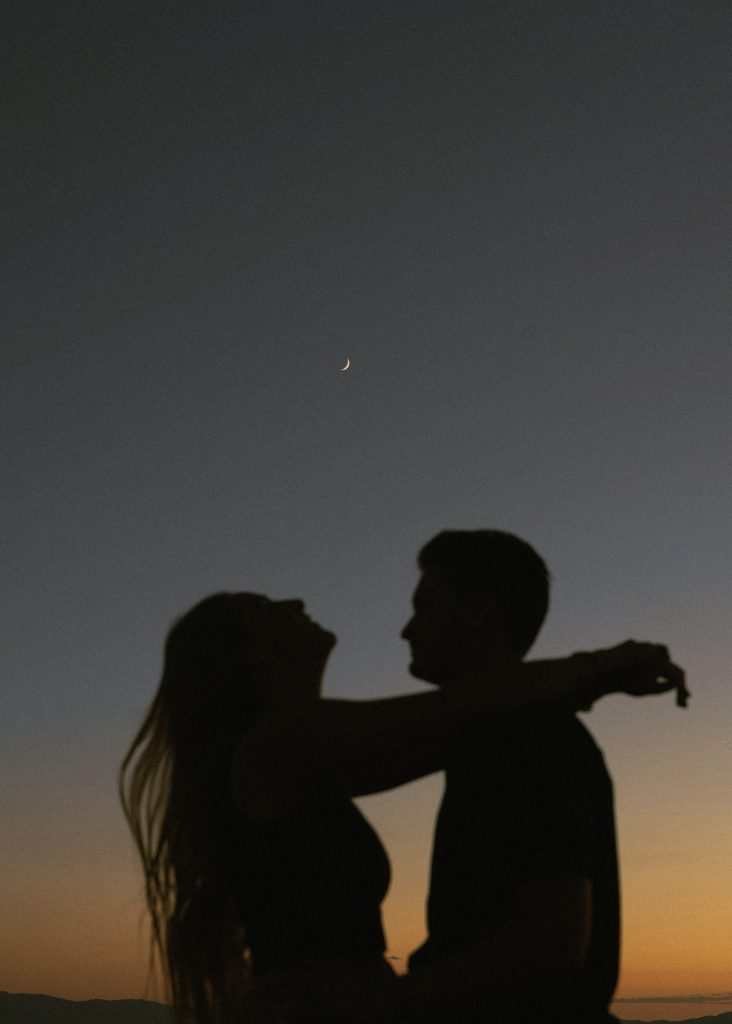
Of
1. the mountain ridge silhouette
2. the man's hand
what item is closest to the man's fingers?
the man's hand

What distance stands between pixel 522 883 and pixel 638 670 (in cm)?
70

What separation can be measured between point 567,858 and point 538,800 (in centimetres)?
16

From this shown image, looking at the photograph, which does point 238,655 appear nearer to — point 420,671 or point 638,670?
point 420,671

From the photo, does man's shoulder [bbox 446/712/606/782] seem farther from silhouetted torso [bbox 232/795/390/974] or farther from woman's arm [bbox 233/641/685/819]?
silhouetted torso [bbox 232/795/390/974]

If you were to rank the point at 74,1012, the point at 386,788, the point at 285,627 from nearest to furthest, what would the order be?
the point at 386,788, the point at 285,627, the point at 74,1012

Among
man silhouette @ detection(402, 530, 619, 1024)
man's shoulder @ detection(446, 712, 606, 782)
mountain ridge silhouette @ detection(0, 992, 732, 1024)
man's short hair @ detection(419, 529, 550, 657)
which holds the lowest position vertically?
mountain ridge silhouette @ detection(0, 992, 732, 1024)

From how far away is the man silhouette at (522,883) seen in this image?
2.57 metres

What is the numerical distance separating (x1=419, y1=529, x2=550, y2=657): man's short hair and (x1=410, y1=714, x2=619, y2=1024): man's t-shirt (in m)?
0.52

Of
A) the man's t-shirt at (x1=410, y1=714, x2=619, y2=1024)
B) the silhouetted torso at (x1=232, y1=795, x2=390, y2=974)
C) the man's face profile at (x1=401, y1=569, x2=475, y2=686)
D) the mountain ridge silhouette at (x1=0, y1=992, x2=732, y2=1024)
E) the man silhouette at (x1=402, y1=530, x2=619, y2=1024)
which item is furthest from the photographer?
the mountain ridge silhouette at (x1=0, y1=992, x2=732, y2=1024)

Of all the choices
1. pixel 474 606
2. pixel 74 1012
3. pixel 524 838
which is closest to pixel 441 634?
pixel 474 606

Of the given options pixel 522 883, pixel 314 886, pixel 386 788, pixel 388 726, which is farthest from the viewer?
pixel 386 788

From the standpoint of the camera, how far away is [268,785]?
112 inches

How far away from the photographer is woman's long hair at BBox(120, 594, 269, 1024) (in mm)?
3229

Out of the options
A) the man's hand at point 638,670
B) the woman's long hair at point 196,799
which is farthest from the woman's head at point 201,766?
the man's hand at point 638,670
